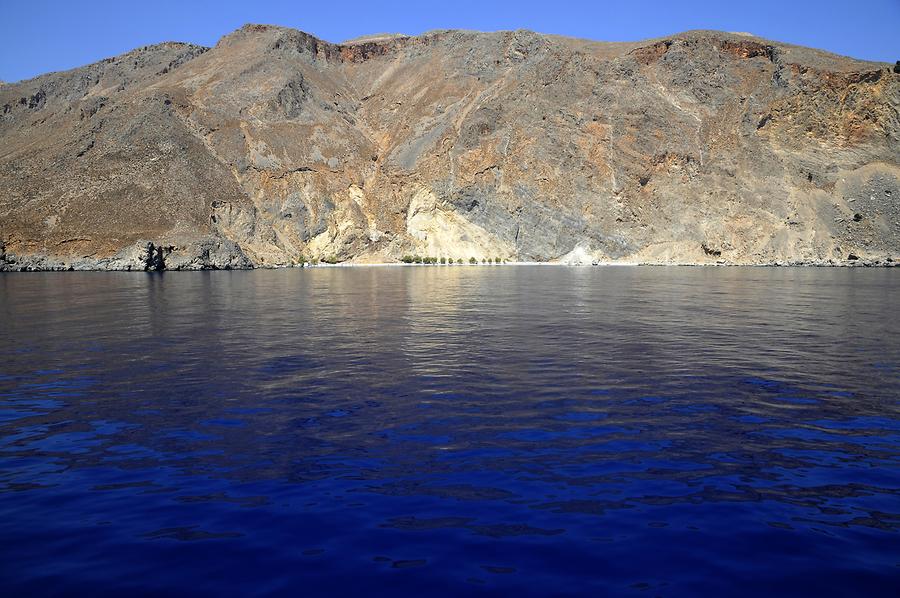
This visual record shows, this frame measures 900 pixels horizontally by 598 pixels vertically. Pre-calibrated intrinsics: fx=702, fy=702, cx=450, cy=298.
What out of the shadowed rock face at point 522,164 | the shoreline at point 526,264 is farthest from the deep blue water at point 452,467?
the shadowed rock face at point 522,164

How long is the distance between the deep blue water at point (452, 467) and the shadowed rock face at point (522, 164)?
9239 centimetres

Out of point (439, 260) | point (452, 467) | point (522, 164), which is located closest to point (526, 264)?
point (439, 260)

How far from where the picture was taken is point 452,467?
1130 cm

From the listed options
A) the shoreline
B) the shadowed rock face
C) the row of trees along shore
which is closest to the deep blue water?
the shoreline

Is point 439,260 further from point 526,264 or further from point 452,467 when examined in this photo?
point 452,467

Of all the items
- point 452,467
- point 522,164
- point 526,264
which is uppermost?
point 522,164

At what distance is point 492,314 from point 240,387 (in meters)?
19.8

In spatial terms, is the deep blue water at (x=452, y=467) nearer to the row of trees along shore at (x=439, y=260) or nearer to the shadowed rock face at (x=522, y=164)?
the shadowed rock face at (x=522, y=164)

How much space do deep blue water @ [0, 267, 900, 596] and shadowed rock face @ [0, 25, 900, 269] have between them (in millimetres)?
92387

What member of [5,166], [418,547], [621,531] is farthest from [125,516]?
[5,166]

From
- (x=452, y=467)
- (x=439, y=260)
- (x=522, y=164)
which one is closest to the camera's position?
(x=452, y=467)

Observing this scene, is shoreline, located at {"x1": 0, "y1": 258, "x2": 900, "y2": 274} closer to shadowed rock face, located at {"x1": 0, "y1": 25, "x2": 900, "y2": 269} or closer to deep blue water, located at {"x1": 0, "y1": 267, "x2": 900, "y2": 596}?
shadowed rock face, located at {"x1": 0, "y1": 25, "x2": 900, "y2": 269}

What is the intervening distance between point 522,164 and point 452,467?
124003 millimetres

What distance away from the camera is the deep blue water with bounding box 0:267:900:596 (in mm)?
7906
